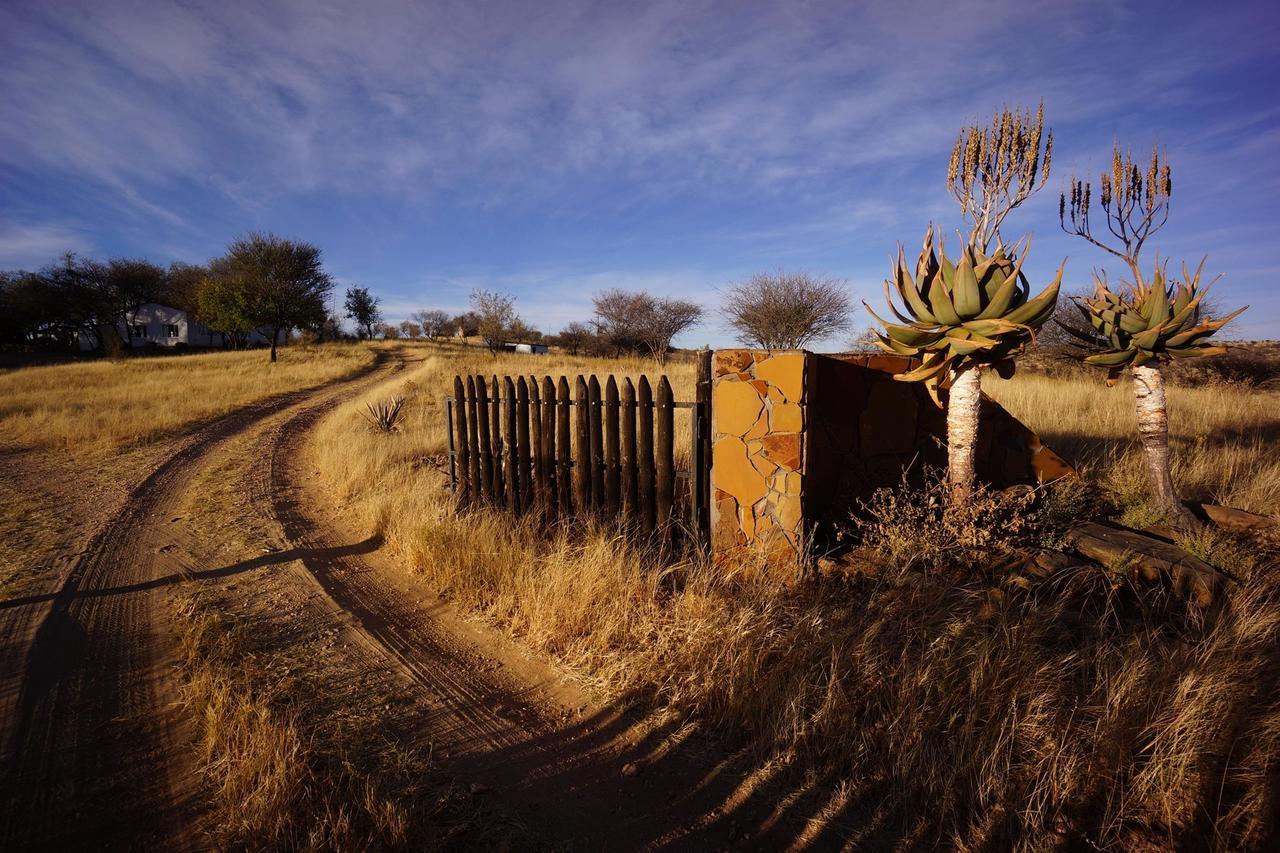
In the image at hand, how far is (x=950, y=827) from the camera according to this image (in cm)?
223

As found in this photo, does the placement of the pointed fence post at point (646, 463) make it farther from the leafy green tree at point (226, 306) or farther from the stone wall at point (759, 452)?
the leafy green tree at point (226, 306)

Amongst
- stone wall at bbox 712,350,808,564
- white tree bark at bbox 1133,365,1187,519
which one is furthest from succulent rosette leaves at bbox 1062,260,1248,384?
stone wall at bbox 712,350,808,564

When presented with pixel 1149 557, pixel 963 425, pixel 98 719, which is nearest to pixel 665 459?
pixel 963 425

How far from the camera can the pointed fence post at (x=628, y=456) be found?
15.9 feet

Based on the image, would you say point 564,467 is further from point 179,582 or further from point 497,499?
point 179,582

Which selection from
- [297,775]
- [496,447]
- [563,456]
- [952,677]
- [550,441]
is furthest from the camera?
[496,447]

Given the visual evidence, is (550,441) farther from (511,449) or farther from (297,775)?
(297,775)

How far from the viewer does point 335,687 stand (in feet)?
10.4

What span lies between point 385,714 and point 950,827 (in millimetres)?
2751

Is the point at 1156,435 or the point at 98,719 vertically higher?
the point at 1156,435

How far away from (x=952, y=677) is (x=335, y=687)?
11.1ft

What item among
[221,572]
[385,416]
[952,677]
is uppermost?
[385,416]

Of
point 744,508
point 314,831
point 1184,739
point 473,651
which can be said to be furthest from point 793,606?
point 314,831

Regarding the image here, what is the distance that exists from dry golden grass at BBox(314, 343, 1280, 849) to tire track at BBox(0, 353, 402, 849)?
73.7 inches
